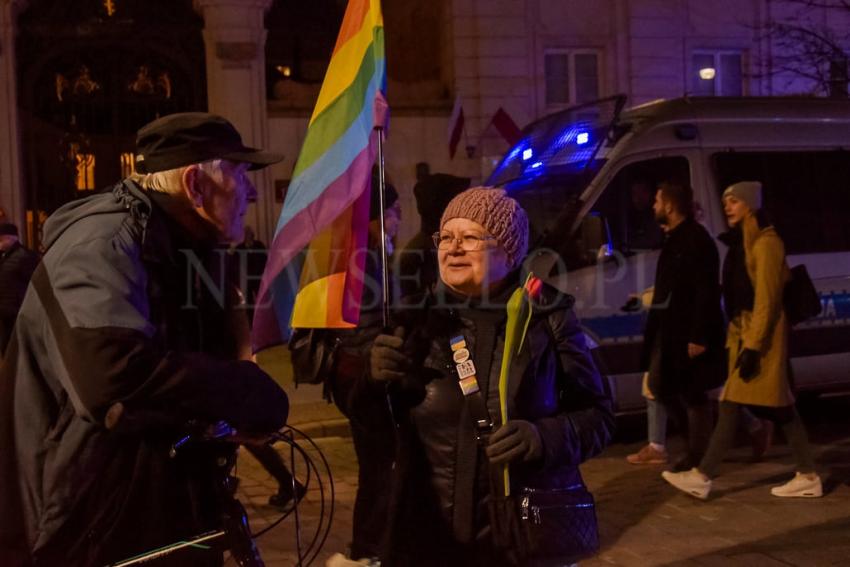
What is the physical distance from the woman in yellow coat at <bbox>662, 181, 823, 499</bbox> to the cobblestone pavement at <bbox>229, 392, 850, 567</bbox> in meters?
0.17

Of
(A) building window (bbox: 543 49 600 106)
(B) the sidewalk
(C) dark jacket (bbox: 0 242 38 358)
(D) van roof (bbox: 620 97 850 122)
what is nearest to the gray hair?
(B) the sidewalk

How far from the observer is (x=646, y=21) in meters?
20.4

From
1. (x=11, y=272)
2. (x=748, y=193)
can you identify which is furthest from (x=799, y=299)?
(x=11, y=272)

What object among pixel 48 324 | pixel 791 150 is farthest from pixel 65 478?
pixel 791 150

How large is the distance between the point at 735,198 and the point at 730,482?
1916mm

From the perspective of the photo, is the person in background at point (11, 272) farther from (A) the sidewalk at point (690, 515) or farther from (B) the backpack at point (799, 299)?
(B) the backpack at point (799, 299)

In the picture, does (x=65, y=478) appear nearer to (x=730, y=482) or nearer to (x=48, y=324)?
(x=48, y=324)

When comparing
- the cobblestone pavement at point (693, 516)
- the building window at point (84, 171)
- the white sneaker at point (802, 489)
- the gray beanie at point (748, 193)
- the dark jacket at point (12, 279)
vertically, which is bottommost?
the cobblestone pavement at point (693, 516)

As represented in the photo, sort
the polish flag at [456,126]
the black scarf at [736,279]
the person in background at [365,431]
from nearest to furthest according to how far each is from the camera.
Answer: the person in background at [365,431], the black scarf at [736,279], the polish flag at [456,126]

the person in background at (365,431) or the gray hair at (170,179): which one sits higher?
the gray hair at (170,179)

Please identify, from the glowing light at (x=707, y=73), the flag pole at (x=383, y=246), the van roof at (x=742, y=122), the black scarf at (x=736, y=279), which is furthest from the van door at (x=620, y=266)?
the glowing light at (x=707, y=73)

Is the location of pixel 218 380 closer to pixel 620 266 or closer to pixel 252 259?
pixel 620 266

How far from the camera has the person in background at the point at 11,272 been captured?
10.2 metres

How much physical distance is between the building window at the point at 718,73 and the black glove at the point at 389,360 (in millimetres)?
18749
